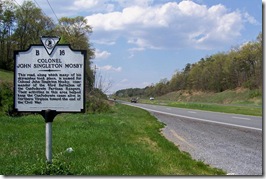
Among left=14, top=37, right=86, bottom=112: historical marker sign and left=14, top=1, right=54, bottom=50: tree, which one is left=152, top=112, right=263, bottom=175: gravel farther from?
left=14, top=1, right=54, bottom=50: tree

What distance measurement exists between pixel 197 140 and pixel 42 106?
7335 millimetres

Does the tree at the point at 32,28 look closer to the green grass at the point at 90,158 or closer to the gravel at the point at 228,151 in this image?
the green grass at the point at 90,158

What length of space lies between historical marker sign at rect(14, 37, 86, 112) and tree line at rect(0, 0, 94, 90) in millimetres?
2157

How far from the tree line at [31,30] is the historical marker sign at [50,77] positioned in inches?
84.9

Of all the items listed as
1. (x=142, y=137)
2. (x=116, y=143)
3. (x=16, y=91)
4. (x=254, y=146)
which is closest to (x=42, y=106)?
(x=16, y=91)

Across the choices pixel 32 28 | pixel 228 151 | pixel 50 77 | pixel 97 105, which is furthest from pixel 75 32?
pixel 97 105

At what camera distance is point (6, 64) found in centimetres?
905

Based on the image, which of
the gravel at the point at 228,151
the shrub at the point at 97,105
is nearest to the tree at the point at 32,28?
the gravel at the point at 228,151

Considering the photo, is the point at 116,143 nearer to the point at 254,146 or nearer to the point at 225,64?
the point at 254,146

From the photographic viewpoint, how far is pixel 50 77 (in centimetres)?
625

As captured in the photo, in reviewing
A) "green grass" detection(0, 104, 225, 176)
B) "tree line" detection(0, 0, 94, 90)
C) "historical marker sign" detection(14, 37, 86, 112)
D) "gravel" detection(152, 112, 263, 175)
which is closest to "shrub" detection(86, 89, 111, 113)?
"gravel" detection(152, 112, 263, 175)

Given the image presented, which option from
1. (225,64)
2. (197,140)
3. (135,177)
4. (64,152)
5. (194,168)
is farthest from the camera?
(225,64)

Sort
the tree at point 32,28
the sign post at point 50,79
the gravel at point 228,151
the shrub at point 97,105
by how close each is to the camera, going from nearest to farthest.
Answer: the sign post at point 50,79, the gravel at point 228,151, the tree at point 32,28, the shrub at point 97,105

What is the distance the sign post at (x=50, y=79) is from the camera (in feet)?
20.4
